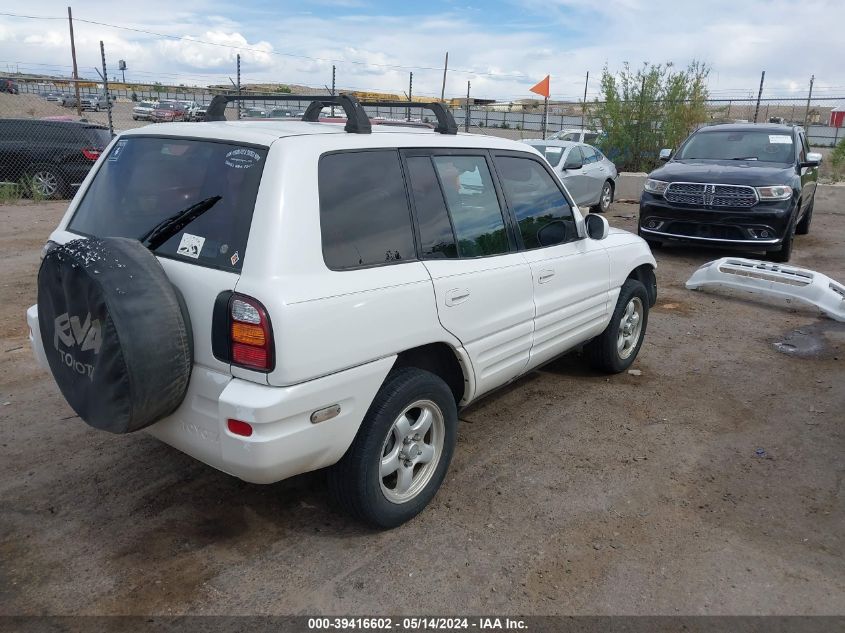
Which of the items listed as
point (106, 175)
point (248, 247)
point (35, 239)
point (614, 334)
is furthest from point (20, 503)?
point (35, 239)

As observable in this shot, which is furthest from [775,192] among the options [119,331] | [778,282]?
[119,331]

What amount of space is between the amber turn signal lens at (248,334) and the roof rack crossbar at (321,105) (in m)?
1.16

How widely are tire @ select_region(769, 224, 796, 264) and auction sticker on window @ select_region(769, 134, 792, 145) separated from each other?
1549 mm

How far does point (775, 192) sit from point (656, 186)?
62.8 inches

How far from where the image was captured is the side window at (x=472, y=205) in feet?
11.5

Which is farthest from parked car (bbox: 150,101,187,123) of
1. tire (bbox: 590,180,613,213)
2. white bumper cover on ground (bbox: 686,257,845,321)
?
white bumper cover on ground (bbox: 686,257,845,321)

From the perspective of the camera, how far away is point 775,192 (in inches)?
364

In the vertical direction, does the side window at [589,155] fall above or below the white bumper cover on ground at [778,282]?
above

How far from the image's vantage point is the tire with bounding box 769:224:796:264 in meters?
9.51

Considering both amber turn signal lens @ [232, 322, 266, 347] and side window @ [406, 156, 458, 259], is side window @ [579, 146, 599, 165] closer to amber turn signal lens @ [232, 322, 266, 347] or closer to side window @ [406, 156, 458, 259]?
side window @ [406, 156, 458, 259]

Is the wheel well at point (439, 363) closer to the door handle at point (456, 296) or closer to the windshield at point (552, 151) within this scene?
the door handle at point (456, 296)

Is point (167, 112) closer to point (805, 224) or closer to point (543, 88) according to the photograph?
point (543, 88)

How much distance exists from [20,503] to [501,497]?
2.41m

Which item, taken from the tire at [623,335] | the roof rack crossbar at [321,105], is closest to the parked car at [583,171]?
the tire at [623,335]
